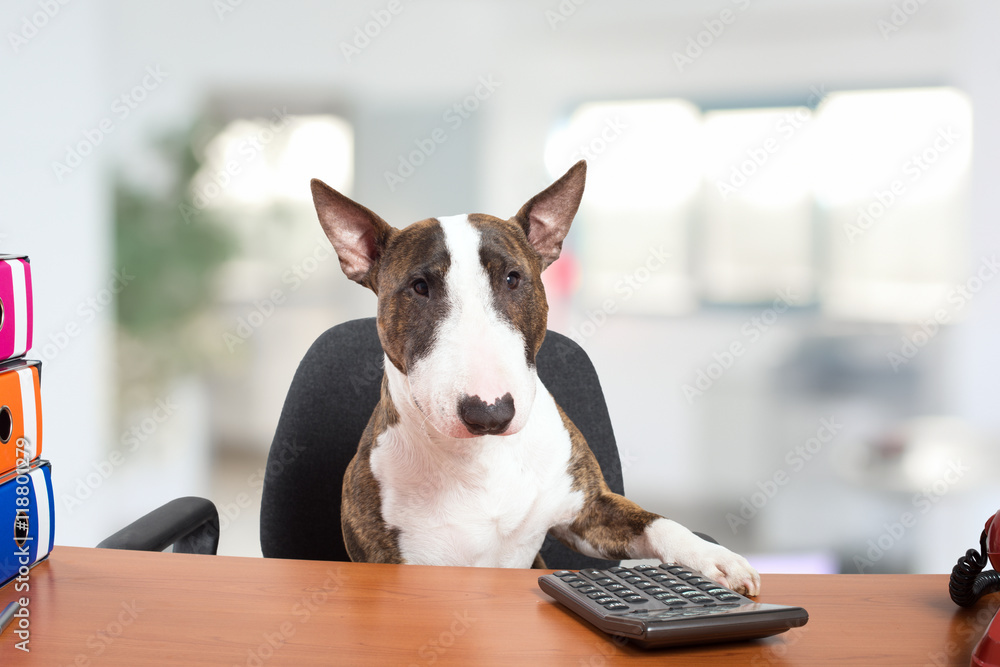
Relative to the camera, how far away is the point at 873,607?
2.43 feet

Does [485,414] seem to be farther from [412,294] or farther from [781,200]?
[781,200]

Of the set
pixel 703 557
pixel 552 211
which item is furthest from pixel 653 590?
pixel 552 211

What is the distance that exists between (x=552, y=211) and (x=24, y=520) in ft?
2.54

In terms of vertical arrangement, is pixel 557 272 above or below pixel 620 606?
above

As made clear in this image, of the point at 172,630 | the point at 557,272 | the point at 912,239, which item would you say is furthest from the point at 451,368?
the point at 912,239

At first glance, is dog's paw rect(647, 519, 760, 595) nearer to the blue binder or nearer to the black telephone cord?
the black telephone cord

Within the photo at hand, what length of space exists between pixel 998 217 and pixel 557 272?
1.77 metres

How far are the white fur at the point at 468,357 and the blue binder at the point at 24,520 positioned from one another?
425 mm

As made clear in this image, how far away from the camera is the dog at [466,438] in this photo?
3.15 ft

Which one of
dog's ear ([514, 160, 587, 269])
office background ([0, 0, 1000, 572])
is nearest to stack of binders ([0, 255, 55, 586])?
dog's ear ([514, 160, 587, 269])

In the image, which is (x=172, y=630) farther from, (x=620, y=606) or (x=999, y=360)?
(x=999, y=360)

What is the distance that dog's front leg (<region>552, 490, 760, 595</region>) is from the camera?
2.65 ft

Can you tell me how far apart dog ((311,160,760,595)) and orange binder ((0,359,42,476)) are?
419 mm

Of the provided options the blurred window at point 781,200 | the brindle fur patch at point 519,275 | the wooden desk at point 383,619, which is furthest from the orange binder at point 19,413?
the blurred window at point 781,200
